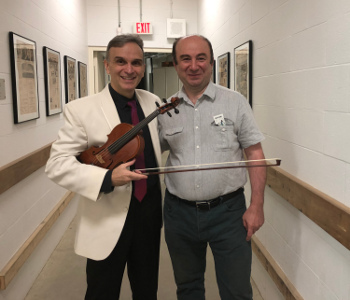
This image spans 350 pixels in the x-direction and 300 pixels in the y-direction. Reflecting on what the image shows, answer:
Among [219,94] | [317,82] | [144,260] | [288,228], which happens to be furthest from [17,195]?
[317,82]

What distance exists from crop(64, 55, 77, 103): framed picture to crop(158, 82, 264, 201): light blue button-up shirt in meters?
2.50

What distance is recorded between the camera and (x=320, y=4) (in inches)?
58.3

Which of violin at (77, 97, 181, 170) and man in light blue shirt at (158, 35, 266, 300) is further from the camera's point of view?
man in light blue shirt at (158, 35, 266, 300)

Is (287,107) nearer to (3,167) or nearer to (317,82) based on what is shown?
(317,82)

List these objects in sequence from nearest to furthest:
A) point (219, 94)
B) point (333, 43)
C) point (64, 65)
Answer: point (333, 43) < point (219, 94) < point (64, 65)

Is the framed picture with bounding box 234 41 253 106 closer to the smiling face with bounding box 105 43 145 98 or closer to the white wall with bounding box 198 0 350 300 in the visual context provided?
the white wall with bounding box 198 0 350 300

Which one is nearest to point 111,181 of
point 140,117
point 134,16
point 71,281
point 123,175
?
point 123,175

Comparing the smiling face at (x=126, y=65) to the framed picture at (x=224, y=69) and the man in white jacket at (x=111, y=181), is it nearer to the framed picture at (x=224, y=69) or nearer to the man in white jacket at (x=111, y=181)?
the man in white jacket at (x=111, y=181)

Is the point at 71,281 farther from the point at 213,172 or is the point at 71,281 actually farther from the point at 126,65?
the point at 126,65

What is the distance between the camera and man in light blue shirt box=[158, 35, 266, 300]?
1594 mm

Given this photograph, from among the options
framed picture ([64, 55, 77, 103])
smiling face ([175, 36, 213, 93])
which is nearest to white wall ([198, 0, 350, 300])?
smiling face ([175, 36, 213, 93])

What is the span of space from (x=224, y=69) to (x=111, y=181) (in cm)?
242

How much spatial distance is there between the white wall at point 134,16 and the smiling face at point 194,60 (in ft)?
11.8

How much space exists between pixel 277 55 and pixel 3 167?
1.76 metres
